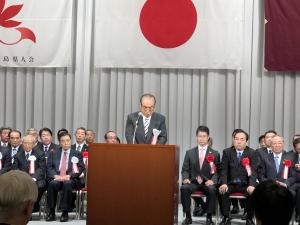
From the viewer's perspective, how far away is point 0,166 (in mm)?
7898

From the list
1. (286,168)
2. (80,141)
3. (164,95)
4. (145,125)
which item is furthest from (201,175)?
(164,95)

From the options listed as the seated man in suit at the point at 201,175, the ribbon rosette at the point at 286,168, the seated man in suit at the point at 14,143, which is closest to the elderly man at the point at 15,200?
the seated man in suit at the point at 201,175

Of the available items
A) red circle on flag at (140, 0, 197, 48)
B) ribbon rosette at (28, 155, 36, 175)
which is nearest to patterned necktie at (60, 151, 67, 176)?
ribbon rosette at (28, 155, 36, 175)

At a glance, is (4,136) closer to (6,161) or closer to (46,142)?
(46,142)

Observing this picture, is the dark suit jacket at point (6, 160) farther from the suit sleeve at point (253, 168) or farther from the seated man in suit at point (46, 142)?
the suit sleeve at point (253, 168)

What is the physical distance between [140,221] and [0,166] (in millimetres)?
4030

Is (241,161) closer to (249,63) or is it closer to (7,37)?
(249,63)

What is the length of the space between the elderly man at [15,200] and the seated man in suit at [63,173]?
5456mm

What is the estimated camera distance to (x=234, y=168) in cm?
725

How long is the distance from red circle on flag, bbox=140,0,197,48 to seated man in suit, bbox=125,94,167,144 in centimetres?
293

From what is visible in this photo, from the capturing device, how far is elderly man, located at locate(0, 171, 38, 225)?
1.94m

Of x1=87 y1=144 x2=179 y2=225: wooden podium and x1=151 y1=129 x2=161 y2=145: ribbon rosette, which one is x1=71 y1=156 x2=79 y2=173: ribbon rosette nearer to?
x1=151 y1=129 x2=161 y2=145: ribbon rosette

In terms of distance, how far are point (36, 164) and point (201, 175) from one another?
7.26ft

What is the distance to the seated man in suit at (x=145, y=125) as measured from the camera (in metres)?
6.31
